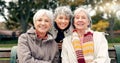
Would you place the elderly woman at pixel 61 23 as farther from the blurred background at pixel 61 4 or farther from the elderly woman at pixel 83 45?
the blurred background at pixel 61 4

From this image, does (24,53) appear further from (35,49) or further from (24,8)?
(24,8)

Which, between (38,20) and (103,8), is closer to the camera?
(38,20)

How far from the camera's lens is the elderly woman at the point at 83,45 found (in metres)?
4.38

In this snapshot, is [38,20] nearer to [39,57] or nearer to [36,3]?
[39,57]

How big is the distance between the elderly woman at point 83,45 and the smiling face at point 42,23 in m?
0.33

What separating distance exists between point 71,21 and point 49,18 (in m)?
0.36

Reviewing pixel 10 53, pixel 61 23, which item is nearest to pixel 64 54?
pixel 61 23

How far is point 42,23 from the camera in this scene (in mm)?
4383

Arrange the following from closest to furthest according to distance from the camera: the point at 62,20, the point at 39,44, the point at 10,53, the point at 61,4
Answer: the point at 39,44 < the point at 62,20 < the point at 10,53 < the point at 61,4

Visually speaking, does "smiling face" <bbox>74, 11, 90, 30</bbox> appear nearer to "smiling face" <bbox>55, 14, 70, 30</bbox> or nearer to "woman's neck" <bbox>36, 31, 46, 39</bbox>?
"smiling face" <bbox>55, 14, 70, 30</bbox>

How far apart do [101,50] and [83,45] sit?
0.24 meters

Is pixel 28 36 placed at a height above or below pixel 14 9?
below

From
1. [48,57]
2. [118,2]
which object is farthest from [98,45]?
[118,2]

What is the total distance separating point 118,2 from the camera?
40.2 meters
